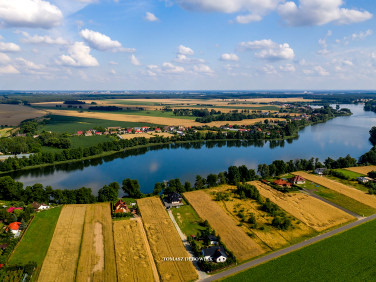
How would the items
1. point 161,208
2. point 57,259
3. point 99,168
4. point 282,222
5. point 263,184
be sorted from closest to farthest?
point 57,259 < point 282,222 < point 161,208 < point 263,184 < point 99,168

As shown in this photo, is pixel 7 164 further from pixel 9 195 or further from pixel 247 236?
pixel 247 236

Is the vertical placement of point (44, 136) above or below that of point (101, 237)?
above

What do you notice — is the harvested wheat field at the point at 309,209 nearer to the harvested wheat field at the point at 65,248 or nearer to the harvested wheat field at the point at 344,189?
the harvested wheat field at the point at 344,189

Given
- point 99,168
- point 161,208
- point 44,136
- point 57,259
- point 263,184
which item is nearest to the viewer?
point 57,259

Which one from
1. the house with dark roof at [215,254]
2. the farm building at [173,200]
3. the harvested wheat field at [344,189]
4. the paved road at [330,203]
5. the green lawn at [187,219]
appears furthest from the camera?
the harvested wheat field at [344,189]

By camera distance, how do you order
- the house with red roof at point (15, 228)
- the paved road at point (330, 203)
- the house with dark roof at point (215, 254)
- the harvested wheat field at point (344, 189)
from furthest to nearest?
the harvested wheat field at point (344, 189) < the paved road at point (330, 203) < the house with red roof at point (15, 228) < the house with dark roof at point (215, 254)

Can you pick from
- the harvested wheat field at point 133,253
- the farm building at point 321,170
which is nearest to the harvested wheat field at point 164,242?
the harvested wheat field at point 133,253

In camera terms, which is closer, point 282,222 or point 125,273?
point 125,273

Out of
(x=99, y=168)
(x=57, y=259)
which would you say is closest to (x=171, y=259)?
(x=57, y=259)

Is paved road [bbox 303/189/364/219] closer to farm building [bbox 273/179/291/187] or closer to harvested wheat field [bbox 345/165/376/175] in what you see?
farm building [bbox 273/179/291/187]
